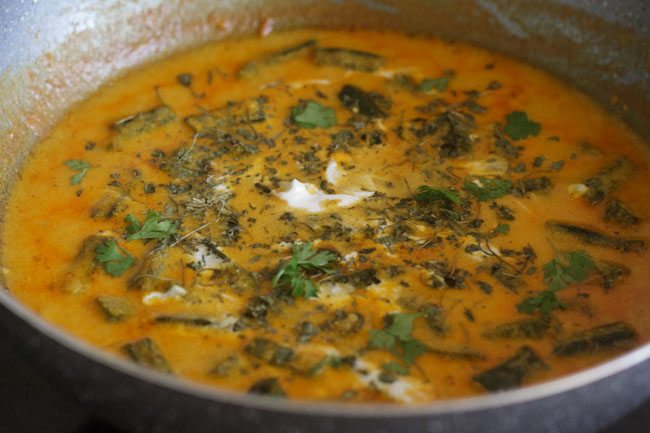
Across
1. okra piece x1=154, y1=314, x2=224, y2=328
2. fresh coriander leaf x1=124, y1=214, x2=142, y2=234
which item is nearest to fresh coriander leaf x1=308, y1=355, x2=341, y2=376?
okra piece x1=154, y1=314, x2=224, y2=328

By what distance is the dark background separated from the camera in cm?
211

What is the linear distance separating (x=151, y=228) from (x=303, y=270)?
1.79 ft

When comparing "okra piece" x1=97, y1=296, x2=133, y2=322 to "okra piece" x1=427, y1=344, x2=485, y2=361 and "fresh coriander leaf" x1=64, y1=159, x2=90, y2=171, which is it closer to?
"fresh coriander leaf" x1=64, y1=159, x2=90, y2=171

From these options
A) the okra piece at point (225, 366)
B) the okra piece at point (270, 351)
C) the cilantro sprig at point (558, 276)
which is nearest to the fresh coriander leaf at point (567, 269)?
the cilantro sprig at point (558, 276)

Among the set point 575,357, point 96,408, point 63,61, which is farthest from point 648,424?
point 63,61

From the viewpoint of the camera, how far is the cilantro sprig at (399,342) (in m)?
2.17

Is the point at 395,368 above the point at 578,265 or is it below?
below

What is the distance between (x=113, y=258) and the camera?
2.47 m

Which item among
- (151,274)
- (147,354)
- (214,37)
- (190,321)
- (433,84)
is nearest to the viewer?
(147,354)

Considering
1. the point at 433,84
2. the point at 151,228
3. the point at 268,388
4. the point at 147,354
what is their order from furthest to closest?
the point at 433,84 < the point at 151,228 < the point at 147,354 < the point at 268,388

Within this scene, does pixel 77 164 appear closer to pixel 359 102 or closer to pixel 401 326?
pixel 359 102

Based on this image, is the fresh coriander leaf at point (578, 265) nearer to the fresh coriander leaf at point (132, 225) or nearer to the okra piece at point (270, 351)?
the okra piece at point (270, 351)

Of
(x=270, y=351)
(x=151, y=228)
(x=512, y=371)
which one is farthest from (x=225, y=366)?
(x=512, y=371)

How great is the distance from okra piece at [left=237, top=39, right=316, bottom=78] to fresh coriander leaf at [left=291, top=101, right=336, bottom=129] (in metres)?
0.32
